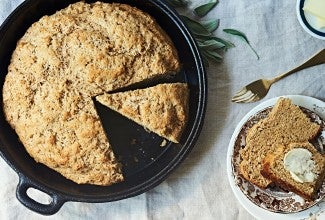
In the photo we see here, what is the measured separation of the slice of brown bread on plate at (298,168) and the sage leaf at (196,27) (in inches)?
20.8

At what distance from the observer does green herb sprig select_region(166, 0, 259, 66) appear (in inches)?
101

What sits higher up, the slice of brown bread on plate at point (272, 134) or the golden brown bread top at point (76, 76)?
the golden brown bread top at point (76, 76)

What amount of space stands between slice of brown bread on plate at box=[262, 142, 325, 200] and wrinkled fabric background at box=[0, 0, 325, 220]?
214 mm

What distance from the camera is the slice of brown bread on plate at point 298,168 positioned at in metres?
2.42

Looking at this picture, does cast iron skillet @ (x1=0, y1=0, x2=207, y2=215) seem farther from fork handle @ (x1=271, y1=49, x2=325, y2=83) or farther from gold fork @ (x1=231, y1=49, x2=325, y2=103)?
fork handle @ (x1=271, y1=49, x2=325, y2=83)

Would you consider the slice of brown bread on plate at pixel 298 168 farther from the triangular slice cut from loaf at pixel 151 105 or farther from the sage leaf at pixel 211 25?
the sage leaf at pixel 211 25

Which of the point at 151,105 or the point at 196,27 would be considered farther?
the point at 196,27

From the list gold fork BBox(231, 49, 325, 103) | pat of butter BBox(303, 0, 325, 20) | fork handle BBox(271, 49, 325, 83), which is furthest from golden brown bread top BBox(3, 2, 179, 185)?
pat of butter BBox(303, 0, 325, 20)

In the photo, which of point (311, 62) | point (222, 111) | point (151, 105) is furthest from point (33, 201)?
point (311, 62)

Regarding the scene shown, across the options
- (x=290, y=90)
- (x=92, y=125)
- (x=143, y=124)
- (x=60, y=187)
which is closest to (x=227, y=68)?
(x=290, y=90)

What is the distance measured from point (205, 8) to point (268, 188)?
2.37ft

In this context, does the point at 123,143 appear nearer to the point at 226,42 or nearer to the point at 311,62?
the point at 226,42

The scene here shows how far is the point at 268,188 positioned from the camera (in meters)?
2.52

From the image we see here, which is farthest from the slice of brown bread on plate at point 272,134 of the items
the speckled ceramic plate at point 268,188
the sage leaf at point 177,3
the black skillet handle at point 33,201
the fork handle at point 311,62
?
the black skillet handle at point 33,201
